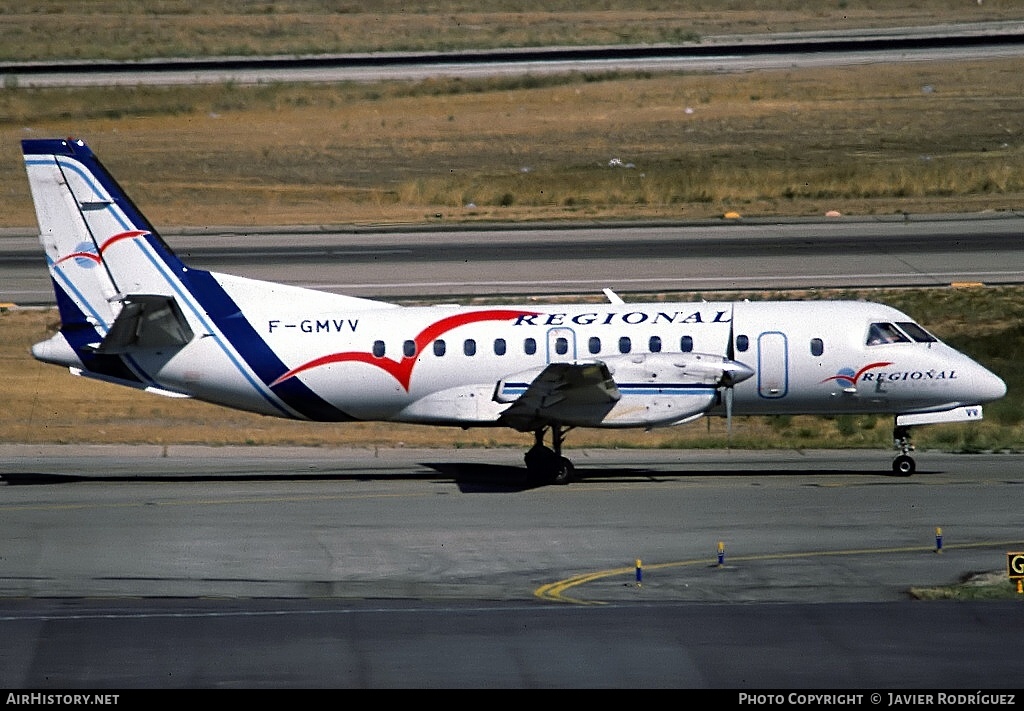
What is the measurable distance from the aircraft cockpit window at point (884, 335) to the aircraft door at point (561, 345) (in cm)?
528

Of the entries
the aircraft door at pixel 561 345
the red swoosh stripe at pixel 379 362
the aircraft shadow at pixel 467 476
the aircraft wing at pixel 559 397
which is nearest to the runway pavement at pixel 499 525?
the aircraft shadow at pixel 467 476

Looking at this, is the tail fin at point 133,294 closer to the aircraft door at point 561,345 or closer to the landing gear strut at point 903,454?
the aircraft door at point 561,345

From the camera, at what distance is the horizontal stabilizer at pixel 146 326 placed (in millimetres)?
25141

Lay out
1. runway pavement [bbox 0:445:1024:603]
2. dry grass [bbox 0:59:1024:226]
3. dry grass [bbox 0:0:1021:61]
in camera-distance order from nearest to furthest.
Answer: runway pavement [bbox 0:445:1024:603] < dry grass [bbox 0:59:1024:226] < dry grass [bbox 0:0:1021:61]

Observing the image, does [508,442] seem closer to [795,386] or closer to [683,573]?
[795,386]

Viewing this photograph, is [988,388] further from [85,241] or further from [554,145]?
[554,145]

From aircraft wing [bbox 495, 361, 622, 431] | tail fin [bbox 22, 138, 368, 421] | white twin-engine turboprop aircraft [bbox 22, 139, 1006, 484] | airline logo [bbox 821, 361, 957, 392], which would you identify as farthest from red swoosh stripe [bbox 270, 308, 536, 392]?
airline logo [bbox 821, 361, 957, 392]

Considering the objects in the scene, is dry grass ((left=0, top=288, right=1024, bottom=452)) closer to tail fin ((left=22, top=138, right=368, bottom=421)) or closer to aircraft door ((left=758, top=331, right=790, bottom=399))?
aircraft door ((left=758, top=331, right=790, bottom=399))

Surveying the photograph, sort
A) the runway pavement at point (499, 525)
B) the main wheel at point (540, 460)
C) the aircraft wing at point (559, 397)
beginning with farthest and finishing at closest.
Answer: the main wheel at point (540, 460), the aircraft wing at point (559, 397), the runway pavement at point (499, 525)

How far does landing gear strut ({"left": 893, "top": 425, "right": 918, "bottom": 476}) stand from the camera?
84.3 feet

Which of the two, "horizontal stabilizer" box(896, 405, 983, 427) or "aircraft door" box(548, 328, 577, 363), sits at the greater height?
"aircraft door" box(548, 328, 577, 363)

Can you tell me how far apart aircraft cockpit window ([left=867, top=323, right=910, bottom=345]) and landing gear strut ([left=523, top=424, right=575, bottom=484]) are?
5.77m
